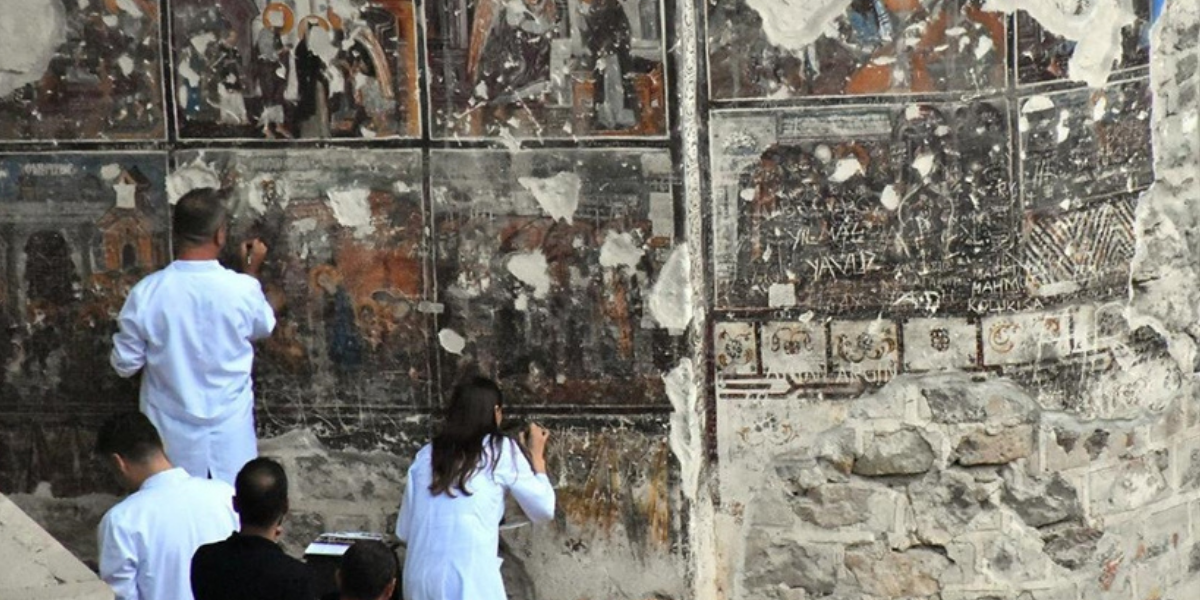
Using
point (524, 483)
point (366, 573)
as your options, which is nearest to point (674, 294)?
point (524, 483)

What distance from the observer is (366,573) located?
6.20 m

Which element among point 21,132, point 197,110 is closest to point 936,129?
point 197,110

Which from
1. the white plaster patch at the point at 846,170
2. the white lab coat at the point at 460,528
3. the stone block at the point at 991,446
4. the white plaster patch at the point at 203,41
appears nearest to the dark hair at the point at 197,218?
the white plaster patch at the point at 203,41

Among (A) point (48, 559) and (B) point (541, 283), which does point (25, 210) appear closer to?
(B) point (541, 283)

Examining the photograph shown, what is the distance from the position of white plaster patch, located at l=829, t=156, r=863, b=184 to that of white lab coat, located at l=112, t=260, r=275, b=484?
2.05 meters

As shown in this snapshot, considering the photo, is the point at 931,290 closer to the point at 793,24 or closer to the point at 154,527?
the point at 793,24

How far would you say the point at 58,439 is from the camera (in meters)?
8.55

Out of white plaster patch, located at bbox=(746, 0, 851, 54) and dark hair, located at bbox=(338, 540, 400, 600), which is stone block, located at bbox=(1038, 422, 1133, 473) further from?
dark hair, located at bbox=(338, 540, 400, 600)

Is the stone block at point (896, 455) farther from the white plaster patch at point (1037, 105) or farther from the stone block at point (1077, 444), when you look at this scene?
the white plaster patch at point (1037, 105)

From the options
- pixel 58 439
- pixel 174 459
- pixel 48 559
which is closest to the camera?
pixel 48 559

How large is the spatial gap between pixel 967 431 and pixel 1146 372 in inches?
32.3

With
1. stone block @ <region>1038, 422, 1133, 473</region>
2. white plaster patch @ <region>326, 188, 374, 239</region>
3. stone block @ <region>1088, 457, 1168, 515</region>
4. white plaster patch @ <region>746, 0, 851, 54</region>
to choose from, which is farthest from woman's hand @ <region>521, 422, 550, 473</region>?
stone block @ <region>1088, 457, 1168, 515</region>

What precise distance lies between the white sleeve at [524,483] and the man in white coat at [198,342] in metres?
1.07

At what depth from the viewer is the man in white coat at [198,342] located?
25.8 ft
